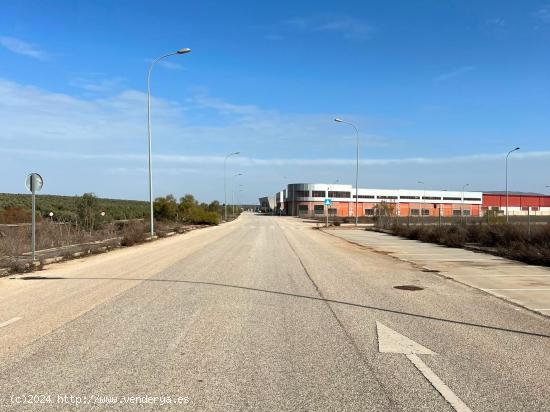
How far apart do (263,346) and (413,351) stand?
1.94 meters

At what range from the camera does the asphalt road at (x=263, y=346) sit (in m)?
5.16

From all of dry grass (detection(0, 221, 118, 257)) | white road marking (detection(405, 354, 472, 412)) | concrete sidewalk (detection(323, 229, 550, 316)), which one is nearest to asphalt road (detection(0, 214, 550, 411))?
white road marking (detection(405, 354, 472, 412))

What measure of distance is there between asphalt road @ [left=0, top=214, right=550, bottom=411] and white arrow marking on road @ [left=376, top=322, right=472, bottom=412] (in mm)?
38

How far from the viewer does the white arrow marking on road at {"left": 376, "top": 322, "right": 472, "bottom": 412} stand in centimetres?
513

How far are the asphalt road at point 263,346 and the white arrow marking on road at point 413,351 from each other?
4 centimetres

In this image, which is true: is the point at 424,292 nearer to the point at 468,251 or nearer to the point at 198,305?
the point at 198,305

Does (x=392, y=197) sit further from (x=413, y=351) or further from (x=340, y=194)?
(x=413, y=351)

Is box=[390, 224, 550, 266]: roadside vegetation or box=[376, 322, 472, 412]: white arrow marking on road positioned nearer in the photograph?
box=[376, 322, 472, 412]: white arrow marking on road

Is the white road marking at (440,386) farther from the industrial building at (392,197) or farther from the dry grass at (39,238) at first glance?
the industrial building at (392,197)

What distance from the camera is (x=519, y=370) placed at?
20.2ft

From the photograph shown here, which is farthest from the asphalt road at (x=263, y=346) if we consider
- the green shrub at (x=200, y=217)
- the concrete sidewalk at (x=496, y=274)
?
the green shrub at (x=200, y=217)

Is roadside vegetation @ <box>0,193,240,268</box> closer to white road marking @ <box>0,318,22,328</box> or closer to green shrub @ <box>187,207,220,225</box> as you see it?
green shrub @ <box>187,207,220,225</box>

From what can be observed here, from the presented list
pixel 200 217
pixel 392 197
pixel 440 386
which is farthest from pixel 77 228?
pixel 392 197

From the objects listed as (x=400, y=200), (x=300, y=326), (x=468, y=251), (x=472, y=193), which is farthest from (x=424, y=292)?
(x=472, y=193)
